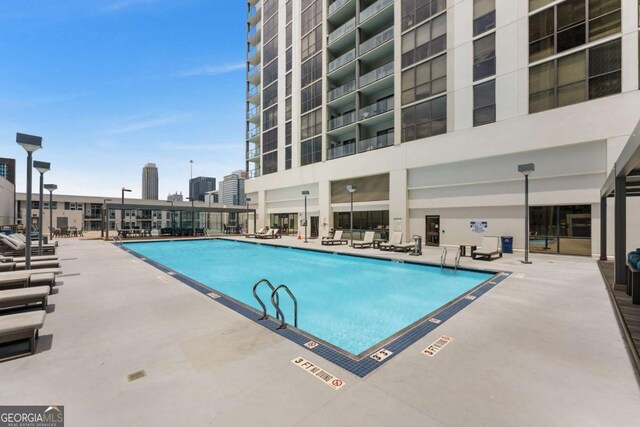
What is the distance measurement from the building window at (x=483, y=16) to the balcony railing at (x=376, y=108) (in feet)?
20.6

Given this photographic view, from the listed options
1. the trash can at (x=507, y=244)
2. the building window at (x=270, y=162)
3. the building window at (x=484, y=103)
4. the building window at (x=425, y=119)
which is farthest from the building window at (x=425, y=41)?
the building window at (x=270, y=162)

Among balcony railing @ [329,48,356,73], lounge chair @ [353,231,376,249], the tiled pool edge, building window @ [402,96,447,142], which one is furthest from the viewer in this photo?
balcony railing @ [329,48,356,73]

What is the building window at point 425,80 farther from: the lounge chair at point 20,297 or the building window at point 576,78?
the lounge chair at point 20,297

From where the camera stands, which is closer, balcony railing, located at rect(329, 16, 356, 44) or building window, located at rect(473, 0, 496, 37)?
building window, located at rect(473, 0, 496, 37)

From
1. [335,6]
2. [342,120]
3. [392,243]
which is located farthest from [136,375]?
[335,6]

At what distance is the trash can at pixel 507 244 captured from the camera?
1422 centimetres

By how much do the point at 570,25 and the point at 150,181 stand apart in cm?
19051

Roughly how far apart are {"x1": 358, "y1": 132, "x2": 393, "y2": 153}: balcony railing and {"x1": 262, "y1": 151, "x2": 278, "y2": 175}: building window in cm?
1232

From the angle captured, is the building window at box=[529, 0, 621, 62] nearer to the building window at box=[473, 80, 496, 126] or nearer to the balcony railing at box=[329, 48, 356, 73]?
the building window at box=[473, 80, 496, 126]

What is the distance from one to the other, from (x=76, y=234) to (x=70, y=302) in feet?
93.5

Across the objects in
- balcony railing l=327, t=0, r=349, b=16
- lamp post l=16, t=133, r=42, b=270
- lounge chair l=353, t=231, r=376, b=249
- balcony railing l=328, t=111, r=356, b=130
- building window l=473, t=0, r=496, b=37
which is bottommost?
lounge chair l=353, t=231, r=376, b=249

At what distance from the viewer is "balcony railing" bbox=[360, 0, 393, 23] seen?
20.4m

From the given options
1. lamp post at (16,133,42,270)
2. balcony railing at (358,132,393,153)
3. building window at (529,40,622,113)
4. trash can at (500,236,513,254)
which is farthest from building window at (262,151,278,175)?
lamp post at (16,133,42,270)

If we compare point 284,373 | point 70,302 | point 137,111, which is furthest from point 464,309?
point 137,111
